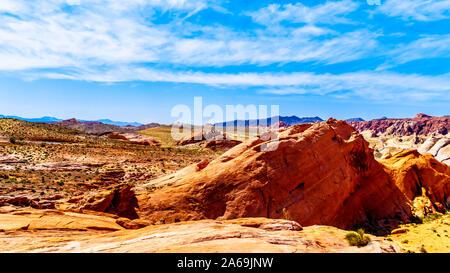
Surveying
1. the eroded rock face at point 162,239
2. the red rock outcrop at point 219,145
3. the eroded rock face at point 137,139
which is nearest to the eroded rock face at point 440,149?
the red rock outcrop at point 219,145

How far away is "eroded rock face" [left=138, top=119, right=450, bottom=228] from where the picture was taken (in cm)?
1709

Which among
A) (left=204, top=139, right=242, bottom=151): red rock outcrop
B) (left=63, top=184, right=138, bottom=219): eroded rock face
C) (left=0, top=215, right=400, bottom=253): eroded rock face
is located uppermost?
(left=204, top=139, right=242, bottom=151): red rock outcrop

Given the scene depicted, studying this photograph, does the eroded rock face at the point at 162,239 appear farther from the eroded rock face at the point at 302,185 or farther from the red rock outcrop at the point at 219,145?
the red rock outcrop at the point at 219,145

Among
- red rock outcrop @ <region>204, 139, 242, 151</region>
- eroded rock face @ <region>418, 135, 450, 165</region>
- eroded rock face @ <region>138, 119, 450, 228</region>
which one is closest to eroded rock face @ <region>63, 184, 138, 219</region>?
eroded rock face @ <region>138, 119, 450, 228</region>

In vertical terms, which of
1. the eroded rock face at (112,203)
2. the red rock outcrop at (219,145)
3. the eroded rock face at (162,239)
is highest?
the red rock outcrop at (219,145)

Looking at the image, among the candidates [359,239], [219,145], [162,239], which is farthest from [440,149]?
[162,239]

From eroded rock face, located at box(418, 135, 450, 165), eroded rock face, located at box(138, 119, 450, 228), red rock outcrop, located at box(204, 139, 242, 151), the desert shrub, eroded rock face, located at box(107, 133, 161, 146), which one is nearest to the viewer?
the desert shrub

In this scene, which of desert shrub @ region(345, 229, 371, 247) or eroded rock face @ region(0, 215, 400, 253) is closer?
eroded rock face @ region(0, 215, 400, 253)

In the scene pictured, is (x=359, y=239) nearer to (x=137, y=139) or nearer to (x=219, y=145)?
(x=219, y=145)

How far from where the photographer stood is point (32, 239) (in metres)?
8.41

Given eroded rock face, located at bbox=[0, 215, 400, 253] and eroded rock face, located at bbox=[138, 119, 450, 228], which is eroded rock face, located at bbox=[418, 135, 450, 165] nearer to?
eroded rock face, located at bbox=[138, 119, 450, 228]

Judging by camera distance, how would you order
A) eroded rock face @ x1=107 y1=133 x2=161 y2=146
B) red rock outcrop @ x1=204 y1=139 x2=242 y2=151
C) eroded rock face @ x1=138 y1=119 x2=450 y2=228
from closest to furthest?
1. eroded rock face @ x1=138 y1=119 x2=450 y2=228
2. red rock outcrop @ x1=204 y1=139 x2=242 y2=151
3. eroded rock face @ x1=107 y1=133 x2=161 y2=146

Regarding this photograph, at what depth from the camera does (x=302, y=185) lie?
805 inches

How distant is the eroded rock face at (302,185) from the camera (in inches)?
673
